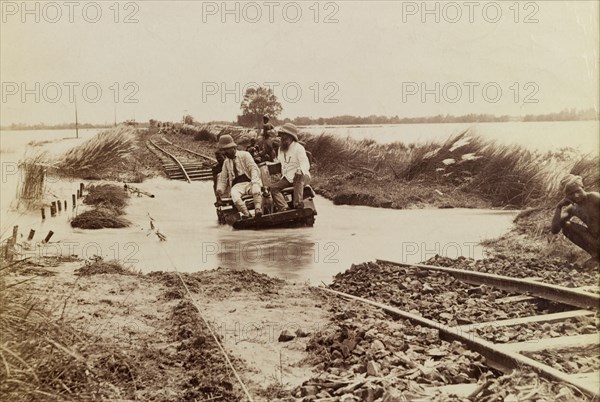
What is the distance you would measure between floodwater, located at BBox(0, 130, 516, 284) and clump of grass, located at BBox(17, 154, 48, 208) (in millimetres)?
73

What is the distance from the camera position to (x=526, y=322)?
5500 millimetres

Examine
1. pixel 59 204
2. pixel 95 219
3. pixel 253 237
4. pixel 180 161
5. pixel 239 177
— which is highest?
pixel 180 161

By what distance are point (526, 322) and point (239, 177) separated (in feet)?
11.4

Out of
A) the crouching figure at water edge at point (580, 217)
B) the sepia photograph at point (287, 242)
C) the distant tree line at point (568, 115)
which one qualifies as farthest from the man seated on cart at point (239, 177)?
the crouching figure at water edge at point (580, 217)

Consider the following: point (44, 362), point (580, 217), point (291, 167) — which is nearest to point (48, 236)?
point (44, 362)

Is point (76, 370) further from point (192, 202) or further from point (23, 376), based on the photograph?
point (192, 202)

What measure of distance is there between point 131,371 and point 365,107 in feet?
12.9

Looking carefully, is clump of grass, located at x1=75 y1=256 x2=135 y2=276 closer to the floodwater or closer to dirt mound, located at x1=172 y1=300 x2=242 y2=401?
the floodwater

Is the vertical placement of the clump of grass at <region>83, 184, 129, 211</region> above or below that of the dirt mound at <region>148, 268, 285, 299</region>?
above

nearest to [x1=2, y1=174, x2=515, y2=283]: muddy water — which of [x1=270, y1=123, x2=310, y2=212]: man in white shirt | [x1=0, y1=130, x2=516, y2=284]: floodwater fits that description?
[x1=0, y1=130, x2=516, y2=284]: floodwater

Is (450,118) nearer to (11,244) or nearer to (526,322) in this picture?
(526,322)

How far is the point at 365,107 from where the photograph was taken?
7.18 metres

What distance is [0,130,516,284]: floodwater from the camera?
20.2ft

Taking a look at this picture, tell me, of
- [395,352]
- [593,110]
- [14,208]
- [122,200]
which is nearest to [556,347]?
[395,352]
